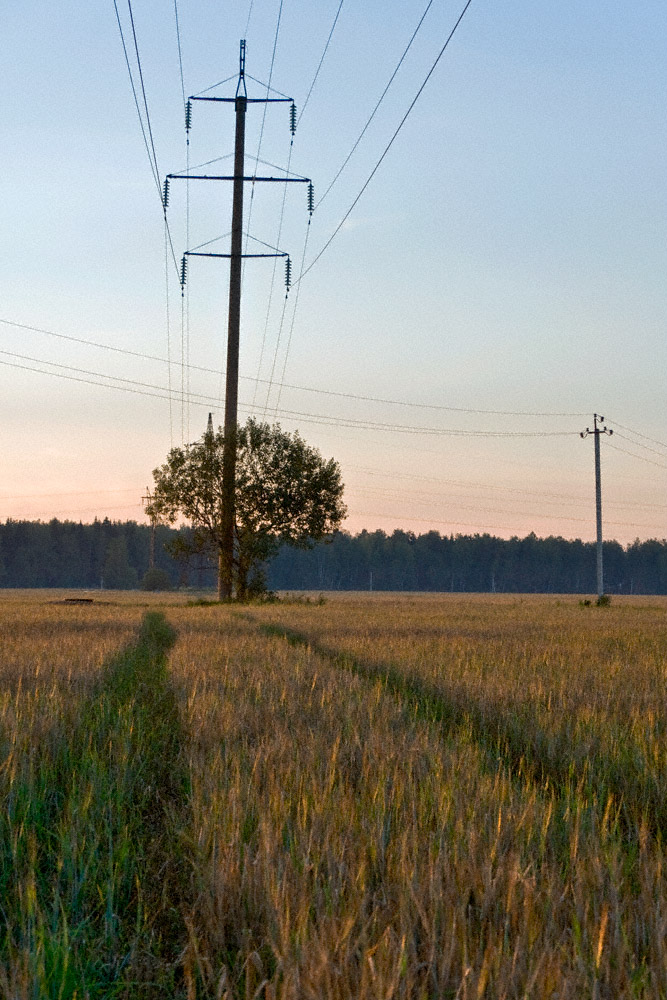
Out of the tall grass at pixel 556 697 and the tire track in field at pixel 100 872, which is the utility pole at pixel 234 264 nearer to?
the tall grass at pixel 556 697

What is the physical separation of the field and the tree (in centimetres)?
3406

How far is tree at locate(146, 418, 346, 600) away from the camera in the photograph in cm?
4306

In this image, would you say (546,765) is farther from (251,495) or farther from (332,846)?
(251,495)

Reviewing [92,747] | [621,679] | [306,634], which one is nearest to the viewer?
[92,747]

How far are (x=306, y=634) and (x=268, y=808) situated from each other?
15.3 m

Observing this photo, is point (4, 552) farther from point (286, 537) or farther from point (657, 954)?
point (657, 954)

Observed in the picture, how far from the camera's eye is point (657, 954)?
9.75ft

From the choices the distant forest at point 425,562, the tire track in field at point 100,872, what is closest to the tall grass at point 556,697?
the tire track in field at point 100,872

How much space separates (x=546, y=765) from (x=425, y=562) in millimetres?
185866

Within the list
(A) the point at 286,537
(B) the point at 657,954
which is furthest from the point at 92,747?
(A) the point at 286,537

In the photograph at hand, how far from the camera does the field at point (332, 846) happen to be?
9.38 feet

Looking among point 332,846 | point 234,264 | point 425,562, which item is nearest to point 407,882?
point 332,846

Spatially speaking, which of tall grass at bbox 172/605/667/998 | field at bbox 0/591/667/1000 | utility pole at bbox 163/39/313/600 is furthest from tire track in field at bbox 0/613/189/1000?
utility pole at bbox 163/39/313/600

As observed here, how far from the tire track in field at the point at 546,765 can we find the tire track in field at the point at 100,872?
Answer: 6.22 ft
